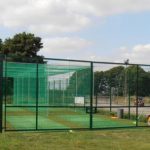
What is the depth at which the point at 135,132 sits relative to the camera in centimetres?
1988

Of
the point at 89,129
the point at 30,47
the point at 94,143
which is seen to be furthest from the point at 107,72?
the point at 30,47

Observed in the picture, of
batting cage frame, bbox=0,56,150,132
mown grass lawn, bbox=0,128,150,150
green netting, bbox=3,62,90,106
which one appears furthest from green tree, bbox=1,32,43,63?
mown grass lawn, bbox=0,128,150,150

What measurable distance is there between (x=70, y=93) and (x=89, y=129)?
1999 mm

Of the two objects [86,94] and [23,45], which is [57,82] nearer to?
[86,94]

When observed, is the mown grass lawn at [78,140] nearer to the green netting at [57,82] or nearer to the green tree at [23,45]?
the green netting at [57,82]

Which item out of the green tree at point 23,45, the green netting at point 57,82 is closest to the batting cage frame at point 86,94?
the green netting at point 57,82

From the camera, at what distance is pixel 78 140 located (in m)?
17.1

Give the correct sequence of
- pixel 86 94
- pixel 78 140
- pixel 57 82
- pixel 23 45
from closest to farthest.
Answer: pixel 78 140
pixel 86 94
pixel 57 82
pixel 23 45

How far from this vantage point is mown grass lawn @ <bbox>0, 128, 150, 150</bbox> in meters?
15.5

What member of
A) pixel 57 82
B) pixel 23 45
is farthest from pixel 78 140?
pixel 23 45

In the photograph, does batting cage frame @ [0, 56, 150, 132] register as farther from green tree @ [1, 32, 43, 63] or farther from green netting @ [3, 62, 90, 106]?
green tree @ [1, 32, 43, 63]

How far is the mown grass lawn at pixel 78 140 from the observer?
15504mm

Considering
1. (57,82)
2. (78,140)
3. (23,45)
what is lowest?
(78,140)

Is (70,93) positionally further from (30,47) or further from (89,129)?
(30,47)
